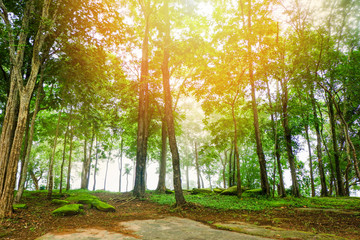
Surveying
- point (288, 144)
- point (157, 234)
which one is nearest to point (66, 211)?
point (157, 234)

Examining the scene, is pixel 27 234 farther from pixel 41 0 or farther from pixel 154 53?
pixel 154 53

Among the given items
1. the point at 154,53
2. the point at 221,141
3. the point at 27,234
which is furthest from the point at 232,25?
the point at 27,234

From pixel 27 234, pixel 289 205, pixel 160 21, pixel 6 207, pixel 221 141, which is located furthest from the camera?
pixel 221 141

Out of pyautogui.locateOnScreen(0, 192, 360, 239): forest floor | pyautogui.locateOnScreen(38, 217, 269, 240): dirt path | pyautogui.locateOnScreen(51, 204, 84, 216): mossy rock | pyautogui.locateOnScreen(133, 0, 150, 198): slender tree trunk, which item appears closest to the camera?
pyautogui.locateOnScreen(38, 217, 269, 240): dirt path

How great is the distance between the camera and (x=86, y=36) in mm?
10227

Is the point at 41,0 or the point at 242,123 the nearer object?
the point at 41,0

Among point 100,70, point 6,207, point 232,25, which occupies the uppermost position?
point 232,25

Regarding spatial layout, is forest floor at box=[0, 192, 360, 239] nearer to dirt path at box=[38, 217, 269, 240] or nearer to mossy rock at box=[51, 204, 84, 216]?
mossy rock at box=[51, 204, 84, 216]

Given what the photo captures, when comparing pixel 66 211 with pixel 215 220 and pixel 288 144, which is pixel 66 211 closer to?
pixel 215 220

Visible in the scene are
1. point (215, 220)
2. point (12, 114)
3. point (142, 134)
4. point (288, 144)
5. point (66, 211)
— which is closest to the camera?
point (215, 220)

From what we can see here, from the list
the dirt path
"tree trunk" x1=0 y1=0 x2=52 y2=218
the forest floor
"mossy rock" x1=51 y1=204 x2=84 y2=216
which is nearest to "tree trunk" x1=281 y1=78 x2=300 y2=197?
the forest floor

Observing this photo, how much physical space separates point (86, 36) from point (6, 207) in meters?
8.43

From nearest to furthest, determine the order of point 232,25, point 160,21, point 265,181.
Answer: point 265,181
point 232,25
point 160,21

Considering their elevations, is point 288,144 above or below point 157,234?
above
